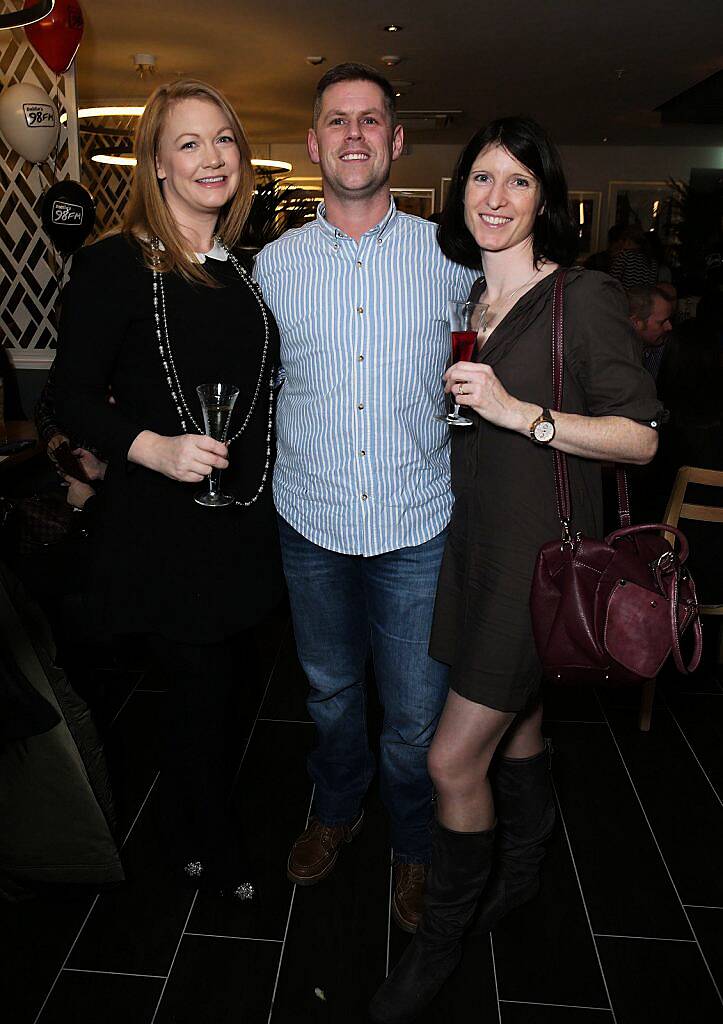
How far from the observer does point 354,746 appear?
2.19m

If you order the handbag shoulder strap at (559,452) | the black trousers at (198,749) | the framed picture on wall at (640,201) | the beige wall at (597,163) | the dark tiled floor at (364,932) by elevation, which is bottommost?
the dark tiled floor at (364,932)

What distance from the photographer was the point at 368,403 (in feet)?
6.01

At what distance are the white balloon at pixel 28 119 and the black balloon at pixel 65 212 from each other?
33cm

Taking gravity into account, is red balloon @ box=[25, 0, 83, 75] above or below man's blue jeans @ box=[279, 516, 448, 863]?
above

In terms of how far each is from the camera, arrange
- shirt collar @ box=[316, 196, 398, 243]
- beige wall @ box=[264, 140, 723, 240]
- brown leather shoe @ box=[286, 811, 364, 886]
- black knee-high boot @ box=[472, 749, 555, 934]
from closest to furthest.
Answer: shirt collar @ box=[316, 196, 398, 243] → black knee-high boot @ box=[472, 749, 555, 934] → brown leather shoe @ box=[286, 811, 364, 886] → beige wall @ box=[264, 140, 723, 240]

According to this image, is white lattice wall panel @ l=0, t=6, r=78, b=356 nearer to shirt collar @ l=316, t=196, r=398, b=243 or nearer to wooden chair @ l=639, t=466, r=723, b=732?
shirt collar @ l=316, t=196, r=398, b=243

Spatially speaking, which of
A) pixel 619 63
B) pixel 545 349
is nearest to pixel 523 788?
pixel 545 349

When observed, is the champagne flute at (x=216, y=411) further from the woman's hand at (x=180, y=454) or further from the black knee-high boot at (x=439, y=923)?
the black knee-high boot at (x=439, y=923)

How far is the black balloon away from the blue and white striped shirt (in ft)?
9.33

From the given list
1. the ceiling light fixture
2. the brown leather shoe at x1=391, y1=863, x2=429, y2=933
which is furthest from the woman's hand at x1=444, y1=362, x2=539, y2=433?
the ceiling light fixture

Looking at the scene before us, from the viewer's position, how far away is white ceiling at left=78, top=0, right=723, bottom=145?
5668 mm

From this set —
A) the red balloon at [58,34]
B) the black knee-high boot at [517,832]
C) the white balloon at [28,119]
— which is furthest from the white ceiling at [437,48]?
the black knee-high boot at [517,832]

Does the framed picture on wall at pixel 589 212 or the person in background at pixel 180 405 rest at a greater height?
the framed picture on wall at pixel 589 212

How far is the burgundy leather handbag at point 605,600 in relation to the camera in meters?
1.54
